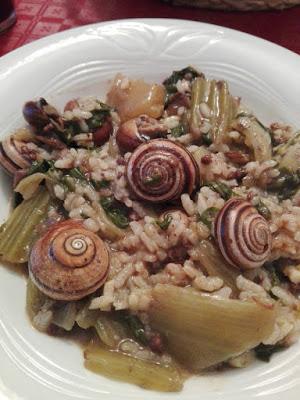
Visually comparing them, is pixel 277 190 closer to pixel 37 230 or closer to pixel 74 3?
pixel 37 230

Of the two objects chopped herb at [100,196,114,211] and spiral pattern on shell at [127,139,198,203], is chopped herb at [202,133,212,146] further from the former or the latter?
chopped herb at [100,196,114,211]

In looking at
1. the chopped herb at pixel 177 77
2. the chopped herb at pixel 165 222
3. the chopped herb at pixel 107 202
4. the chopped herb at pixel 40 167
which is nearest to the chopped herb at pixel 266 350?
the chopped herb at pixel 165 222

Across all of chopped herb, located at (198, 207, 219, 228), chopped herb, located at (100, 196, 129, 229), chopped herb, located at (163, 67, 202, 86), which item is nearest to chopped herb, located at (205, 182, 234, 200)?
chopped herb, located at (198, 207, 219, 228)

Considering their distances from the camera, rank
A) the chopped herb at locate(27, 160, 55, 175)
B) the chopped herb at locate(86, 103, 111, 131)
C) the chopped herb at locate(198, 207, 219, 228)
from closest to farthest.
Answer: the chopped herb at locate(198, 207, 219, 228) → the chopped herb at locate(27, 160, 55, 175) → the chopped herb at locate(86, 103, 111, 131)

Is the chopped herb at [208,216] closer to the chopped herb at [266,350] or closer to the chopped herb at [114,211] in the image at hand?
the chopped herb at [114,211]

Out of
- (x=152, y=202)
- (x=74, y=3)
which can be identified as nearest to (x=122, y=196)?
(x=152, y=202)
